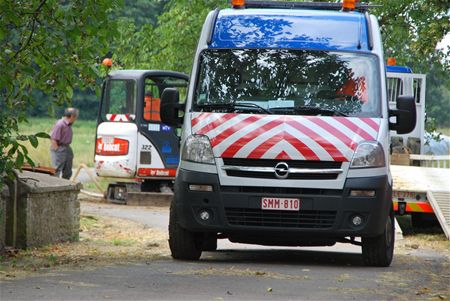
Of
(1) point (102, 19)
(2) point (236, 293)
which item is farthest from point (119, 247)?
(2) point (236, 293)

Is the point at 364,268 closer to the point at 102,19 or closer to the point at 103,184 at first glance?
the point at 102,19

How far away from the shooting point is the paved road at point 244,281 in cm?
1030

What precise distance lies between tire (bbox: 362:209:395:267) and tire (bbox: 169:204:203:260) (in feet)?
5.71

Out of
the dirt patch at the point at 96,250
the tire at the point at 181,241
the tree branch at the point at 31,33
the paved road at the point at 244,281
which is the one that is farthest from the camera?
the tree branch at the point at 31,33

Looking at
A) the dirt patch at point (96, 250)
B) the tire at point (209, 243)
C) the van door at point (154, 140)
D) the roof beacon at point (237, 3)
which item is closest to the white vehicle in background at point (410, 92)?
the van door at point (154, 140)

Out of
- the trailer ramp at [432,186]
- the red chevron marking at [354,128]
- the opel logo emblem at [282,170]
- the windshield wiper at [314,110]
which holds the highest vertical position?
the windshield wiper at [314,110]

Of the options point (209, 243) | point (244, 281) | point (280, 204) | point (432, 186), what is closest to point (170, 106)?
point (280, 204)

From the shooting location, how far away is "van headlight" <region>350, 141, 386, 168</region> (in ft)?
41.8

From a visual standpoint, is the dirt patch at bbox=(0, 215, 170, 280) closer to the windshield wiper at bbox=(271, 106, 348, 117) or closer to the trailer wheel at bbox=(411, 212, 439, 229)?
the windshield wiper at bbox=(271, 106, 348, 117)

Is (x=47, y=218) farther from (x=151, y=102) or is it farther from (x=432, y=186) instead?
(x=151, y=102)

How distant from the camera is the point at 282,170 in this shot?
12734 millimetres

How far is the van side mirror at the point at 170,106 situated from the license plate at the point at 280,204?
1422mm

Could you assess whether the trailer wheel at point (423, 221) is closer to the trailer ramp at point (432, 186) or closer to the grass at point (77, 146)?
the trailer ramp at point (432, 186)

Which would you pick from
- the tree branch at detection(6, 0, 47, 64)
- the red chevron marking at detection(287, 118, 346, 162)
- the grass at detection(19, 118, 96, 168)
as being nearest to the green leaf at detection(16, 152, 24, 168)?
the grass at detection(19, 118, 96, 168)
